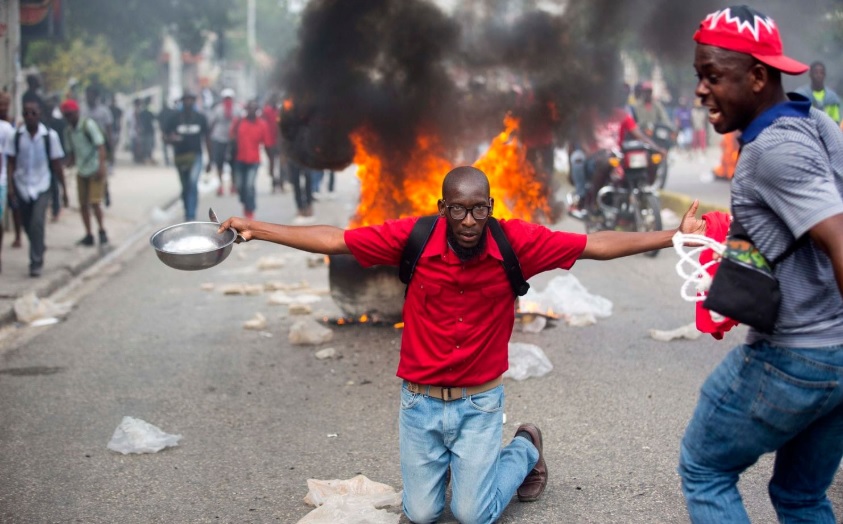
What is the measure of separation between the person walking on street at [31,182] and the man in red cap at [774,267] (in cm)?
876

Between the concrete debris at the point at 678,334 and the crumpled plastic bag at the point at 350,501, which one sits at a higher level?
the crumpled plastic bag at the point at 350,501

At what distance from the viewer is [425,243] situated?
378 cm

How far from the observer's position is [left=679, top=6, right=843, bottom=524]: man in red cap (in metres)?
2.50

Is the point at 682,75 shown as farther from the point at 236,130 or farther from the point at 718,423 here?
the point at 718,423

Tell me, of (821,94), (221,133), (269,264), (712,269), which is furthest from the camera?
(221,133)

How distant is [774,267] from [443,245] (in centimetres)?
Answer: 144

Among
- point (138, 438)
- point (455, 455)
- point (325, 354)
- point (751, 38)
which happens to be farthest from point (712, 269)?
point (325, 354)

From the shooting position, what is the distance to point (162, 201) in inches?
720

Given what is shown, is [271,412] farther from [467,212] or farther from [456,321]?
[467,212]

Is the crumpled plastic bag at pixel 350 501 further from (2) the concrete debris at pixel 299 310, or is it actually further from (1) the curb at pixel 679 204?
(1) the curb at pixel 679 204

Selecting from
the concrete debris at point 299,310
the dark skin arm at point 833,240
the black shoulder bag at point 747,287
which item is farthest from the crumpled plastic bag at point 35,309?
the dark skin arm at point 833,240

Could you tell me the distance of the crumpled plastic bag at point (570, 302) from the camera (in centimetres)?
780

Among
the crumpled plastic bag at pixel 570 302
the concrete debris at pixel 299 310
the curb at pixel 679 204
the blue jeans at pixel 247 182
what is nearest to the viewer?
the crumpled plastic bag at pixel 570 302

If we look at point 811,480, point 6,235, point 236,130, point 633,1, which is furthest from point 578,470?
point 236,130
